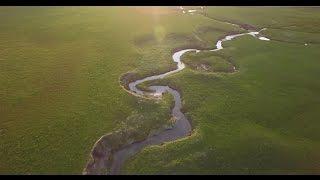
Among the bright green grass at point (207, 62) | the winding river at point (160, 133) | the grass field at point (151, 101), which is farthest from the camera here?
the bright green grass at point (207, 62)

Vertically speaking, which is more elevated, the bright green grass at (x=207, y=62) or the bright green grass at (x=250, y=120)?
the bright green grass at (x=207, y=62)

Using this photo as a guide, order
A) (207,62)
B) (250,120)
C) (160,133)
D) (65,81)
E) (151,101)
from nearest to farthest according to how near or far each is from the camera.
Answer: (160,133)
(250,120)
(151,101)
(65,81)
(207,62)

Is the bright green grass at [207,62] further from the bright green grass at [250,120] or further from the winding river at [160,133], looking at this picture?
the bright green grass at [250,120]

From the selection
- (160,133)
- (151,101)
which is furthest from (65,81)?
(160,133)

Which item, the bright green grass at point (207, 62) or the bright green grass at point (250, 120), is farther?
the bright green grass at point (207, 62)

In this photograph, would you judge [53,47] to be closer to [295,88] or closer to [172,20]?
[172,20]

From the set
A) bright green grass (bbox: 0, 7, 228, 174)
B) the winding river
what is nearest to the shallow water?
the winding river

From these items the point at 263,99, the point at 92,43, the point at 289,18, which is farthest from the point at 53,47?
the point at 289,18

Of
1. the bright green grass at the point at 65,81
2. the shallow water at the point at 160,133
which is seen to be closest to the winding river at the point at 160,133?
the shallow water at the point at 160,133

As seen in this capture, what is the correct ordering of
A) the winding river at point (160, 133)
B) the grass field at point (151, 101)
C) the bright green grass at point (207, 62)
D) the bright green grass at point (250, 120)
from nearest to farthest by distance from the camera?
the bright green grass at point (250, 120), the grass field at point (151, 101), the winding river at point (160, 133), the bright green grass at point (207, 62)

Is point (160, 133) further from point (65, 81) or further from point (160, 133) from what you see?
point (65, 81)
